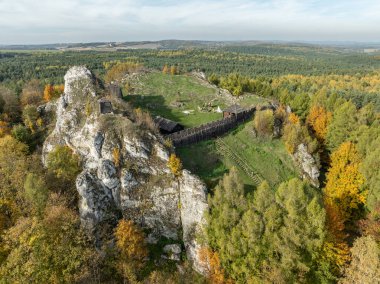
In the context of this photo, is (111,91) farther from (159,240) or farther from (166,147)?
(159,240)

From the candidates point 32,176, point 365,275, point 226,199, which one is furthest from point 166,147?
point 365,275

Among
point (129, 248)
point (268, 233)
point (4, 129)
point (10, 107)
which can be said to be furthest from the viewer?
point (10, 107)

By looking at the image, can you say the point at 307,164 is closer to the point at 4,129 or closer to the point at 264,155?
the point at 264,155

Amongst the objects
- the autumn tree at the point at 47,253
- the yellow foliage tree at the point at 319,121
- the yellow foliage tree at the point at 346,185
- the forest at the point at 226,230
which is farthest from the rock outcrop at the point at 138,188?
the yellow foliage tree at the point at 319,121

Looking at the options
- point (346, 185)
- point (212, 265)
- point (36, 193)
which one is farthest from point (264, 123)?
point (36, 193)

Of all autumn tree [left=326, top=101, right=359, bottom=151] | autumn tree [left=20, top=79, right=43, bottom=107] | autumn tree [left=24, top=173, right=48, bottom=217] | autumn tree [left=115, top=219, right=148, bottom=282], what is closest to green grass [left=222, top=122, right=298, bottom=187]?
autumn tree [left=326, top=101, right=359, bottom=151]

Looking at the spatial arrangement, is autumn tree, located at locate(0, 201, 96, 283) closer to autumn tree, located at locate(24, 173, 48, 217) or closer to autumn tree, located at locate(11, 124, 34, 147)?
autumn tree, located at locate(24, 173, 48, 217)
